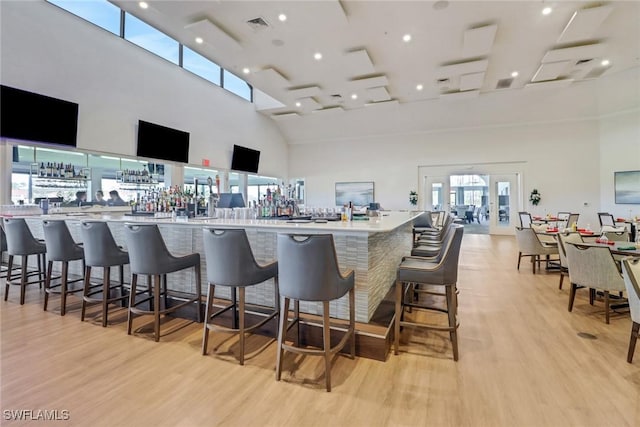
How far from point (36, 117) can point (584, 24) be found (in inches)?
360

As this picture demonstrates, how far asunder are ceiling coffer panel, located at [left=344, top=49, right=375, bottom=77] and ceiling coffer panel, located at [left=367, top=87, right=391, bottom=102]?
93cm

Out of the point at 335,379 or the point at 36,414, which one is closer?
the point at 36,414

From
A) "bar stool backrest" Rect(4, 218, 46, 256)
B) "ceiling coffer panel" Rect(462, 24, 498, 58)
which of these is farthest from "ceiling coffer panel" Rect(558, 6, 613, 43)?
"bar stool backrest" Rect(4, 218, 46, 256)

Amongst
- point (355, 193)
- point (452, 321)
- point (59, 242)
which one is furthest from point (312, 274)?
point (355, 193)

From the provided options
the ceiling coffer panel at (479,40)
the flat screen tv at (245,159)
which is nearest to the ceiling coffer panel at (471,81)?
the ceiling coffer panel at (479,40)

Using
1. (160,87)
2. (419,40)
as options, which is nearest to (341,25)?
(419,40)

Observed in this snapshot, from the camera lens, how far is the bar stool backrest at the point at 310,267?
78.9 inches

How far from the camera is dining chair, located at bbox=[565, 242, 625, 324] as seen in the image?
2982 mm

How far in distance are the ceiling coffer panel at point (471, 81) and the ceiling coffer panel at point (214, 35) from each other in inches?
204

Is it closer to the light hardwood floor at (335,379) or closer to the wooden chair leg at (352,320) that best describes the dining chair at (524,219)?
the light hardwood floor at (335,379)

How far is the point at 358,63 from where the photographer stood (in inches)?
Answer: 259

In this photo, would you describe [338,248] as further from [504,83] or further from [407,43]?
[504,83]

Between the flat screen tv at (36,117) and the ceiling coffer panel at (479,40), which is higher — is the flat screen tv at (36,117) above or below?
below

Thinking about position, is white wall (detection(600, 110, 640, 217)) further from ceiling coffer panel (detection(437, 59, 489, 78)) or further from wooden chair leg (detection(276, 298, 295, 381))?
wooden chair leg (detection(276, 298, 295, 381))
